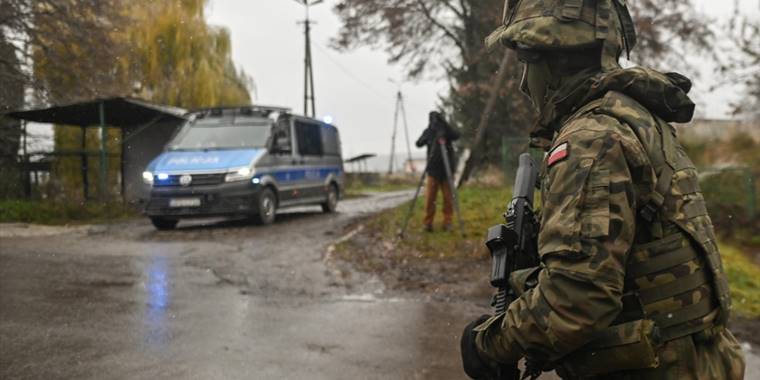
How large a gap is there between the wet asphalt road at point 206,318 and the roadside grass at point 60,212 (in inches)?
132

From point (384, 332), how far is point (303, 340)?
2.18ft

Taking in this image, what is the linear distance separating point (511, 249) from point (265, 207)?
1079 centimetres

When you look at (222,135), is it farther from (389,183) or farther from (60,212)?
(389,183)

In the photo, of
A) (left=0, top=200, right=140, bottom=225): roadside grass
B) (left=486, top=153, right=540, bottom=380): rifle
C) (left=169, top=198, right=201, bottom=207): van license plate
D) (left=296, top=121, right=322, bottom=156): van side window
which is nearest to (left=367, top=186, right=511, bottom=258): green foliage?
(left=296, top=121, right=322, bottom=156): van side window

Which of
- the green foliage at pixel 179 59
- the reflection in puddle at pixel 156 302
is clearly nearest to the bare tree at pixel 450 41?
the green foliage at pixel 179 59

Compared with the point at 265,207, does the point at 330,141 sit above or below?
above

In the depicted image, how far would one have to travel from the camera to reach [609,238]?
5.56ft

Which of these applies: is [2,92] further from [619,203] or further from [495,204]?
[619,203]

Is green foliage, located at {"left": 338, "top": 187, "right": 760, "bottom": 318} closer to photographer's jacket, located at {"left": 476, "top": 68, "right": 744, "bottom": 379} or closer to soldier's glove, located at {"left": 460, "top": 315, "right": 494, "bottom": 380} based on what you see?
photographer's jacket, located at {"left": 476, "top": 68, "right": 744, "bottom": 379}

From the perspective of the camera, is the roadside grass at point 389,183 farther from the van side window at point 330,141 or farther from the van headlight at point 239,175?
the van headlight at point 239,175

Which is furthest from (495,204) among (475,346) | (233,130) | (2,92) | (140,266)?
(475,346)

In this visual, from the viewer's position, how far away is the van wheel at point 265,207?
40.3 ft

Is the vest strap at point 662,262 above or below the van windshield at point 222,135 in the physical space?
below

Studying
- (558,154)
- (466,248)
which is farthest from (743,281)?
(558,154)
